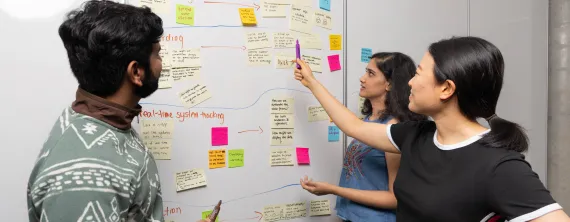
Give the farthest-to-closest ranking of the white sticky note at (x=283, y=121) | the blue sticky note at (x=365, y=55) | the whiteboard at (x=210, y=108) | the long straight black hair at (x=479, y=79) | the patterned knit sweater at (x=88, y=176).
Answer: the blue sticky note at (x=365, y=55) < the white sticky note at (x=283, y=121) < the whiteboard at (x=210, y=108) < the long straight black hair at (x=479, y=79) < the patterned knit sweater at (x=88, y=176)

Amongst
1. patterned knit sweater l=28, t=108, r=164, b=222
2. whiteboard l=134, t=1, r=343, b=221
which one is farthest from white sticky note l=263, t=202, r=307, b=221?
patterned knit sweater l=28, t=108, r=164, b=222

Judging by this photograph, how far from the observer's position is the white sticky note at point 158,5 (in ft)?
4.84

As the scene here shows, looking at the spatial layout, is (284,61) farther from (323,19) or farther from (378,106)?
(378,106)

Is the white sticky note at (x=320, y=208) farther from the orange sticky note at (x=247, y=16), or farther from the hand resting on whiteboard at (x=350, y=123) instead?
the orange sticky note at (x=247, y=16)

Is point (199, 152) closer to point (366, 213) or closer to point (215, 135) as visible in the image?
point (215, 135)

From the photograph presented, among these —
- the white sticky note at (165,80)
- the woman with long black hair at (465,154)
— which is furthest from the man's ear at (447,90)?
the white sticky note at (165,80)

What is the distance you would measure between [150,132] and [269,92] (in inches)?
20.3

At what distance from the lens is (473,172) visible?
1.07 meters

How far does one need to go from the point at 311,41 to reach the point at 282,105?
0.32m

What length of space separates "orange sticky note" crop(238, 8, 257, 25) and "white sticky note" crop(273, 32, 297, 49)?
12 cm

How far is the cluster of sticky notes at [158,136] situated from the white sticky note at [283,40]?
1.81 feet

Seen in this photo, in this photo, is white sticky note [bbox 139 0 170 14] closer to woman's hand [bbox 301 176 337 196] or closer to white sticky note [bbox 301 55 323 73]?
white sticky note [bbox 301 55 323 73]

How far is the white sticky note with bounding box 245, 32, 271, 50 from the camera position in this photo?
168cm

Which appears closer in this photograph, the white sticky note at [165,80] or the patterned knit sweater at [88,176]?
the patterned knit sweater at [88,176]
